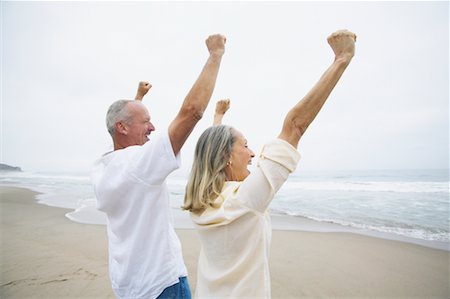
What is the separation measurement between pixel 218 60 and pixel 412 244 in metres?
8.09

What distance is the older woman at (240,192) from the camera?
115 centimetres

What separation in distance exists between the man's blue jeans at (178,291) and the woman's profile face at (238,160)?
2.52 ft

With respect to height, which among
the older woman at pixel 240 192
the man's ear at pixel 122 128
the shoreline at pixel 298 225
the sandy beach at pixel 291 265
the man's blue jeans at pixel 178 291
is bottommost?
the shoreline at pixel 298 225

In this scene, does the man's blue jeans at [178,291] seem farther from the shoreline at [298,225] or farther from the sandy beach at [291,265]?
the shoreline at [298,225]

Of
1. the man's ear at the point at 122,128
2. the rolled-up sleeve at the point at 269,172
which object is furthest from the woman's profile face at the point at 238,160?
the man's ear at the point at 122,128

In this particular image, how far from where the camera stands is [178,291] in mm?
1644

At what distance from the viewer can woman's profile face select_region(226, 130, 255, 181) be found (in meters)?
1.60

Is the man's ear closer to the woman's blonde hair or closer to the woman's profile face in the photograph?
the woman's blonde hair

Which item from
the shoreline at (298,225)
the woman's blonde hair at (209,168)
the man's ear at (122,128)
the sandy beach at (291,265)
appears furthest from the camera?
the shoreline at (298,225)

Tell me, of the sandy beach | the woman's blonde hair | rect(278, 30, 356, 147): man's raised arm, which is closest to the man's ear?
the woman's blonde hair

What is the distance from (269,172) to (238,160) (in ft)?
1.54

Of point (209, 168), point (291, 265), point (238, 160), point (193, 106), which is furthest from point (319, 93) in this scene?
point (291, 265)

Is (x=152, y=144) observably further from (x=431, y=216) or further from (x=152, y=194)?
(x=431, y=216)

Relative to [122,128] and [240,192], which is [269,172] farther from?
[122,128]
